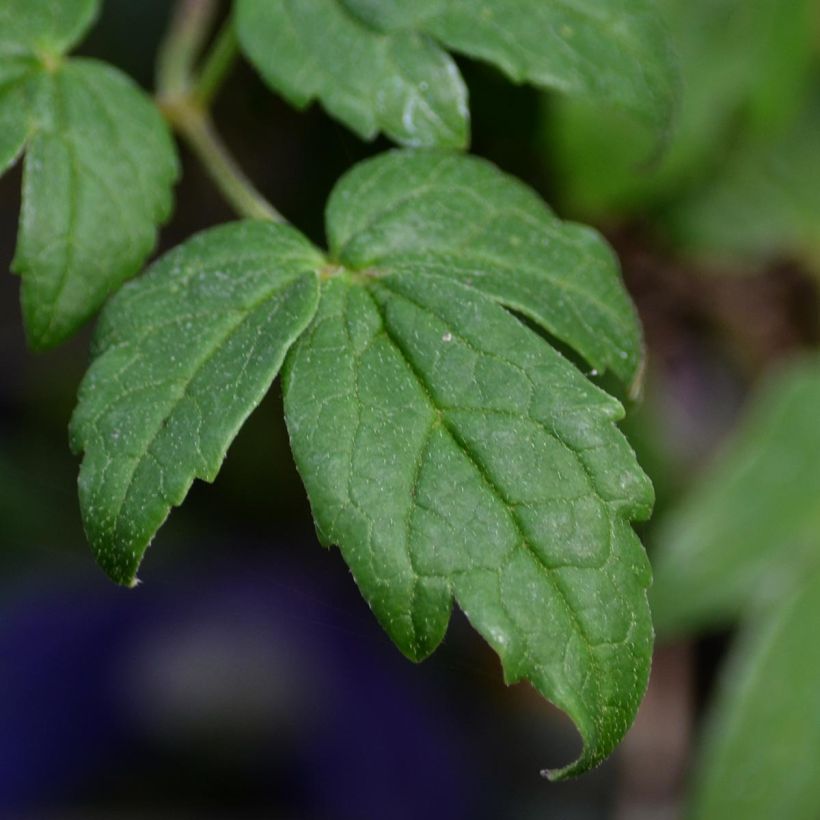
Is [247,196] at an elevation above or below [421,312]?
below

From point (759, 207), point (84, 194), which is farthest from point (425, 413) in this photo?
point (759, 207)

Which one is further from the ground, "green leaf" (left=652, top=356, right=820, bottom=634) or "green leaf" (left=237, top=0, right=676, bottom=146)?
"green leaf" (left=237, top=0, right=676, bottom=146)

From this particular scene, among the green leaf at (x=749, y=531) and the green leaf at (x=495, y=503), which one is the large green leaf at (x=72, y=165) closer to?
the green leaf at (x=495, y=503)

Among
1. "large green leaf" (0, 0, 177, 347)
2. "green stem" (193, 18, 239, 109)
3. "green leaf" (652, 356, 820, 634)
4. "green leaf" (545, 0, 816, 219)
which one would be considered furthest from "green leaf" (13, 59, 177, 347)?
"green leaf" (652, 356, 820, 634)

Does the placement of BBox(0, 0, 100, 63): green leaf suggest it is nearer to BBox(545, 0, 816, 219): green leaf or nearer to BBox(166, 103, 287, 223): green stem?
BBox(166, 103, 287, 223): green stem

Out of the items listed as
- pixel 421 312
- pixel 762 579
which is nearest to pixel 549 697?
pixel 421 312

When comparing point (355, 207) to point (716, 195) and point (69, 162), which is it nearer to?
point (69, 162)

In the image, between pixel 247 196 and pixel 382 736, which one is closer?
pixel 247 196
